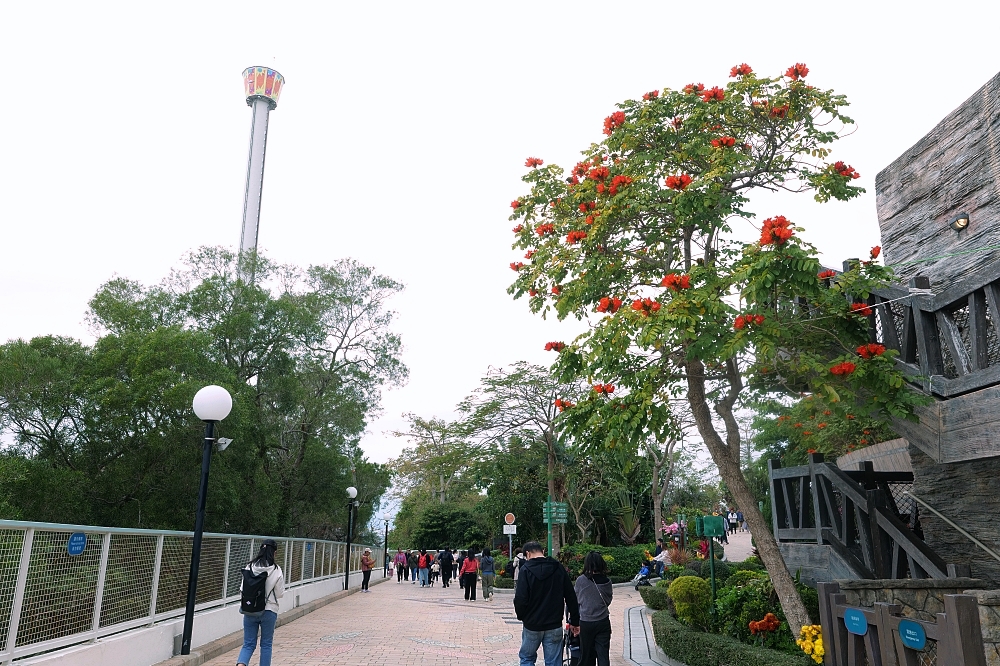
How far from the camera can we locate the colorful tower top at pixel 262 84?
61469 mm

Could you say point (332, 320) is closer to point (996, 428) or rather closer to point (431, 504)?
point (431, 504)

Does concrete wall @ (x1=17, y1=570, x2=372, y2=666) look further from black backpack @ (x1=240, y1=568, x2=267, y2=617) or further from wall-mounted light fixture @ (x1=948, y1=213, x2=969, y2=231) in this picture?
wall-mounted light fixture @ (x1=948, y1=213, x2=969, y2=231)

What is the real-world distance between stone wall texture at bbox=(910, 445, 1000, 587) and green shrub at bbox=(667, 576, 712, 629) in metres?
2.95

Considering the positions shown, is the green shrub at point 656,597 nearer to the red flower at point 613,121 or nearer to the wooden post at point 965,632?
the red flower at point 613,121

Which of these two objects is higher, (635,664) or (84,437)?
(84,437)

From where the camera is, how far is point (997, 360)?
7207mm

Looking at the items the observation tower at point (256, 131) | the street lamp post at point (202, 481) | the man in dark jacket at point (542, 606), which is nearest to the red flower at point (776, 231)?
the man in dark jacket at point (542, 606)

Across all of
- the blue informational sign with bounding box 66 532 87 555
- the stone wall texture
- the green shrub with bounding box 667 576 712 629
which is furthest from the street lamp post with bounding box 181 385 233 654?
the stone wall texture

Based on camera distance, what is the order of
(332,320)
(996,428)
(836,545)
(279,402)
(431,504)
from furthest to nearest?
(431,504), (332,320), (279,402), (836,545), (996,428)

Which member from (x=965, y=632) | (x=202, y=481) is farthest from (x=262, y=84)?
(x=965, y=632)

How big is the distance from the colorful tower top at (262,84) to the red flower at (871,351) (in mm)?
63163

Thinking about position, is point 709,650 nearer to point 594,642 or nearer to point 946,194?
point 594,642

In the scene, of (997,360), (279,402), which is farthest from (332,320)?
(997,360)

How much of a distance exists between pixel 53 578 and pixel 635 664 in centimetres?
724
